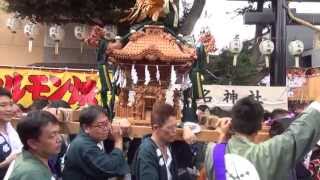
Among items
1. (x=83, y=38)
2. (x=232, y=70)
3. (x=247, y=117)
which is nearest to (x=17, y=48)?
(x=83, y=38)

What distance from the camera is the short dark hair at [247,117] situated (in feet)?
8.48

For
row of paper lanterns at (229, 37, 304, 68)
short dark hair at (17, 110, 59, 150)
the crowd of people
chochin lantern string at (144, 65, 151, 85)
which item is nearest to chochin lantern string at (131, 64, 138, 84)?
chochin lantern string at (144, 65, 151, 85)

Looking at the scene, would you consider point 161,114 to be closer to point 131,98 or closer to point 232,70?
point 131,98

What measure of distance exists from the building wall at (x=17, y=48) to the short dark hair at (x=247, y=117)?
17319 millimetres

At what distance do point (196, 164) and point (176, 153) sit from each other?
46 centimetres

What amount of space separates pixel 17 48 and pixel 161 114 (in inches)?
656

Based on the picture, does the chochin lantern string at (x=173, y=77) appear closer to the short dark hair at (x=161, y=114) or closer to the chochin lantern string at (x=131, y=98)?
the chochin lantern string at (x=131, y=98)

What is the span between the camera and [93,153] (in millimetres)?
3451

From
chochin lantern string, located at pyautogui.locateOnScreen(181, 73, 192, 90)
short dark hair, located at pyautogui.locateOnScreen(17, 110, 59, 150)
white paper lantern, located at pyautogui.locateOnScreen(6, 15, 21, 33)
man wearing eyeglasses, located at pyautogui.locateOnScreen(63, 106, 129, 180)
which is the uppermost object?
white paper lantern, located at pyautogui.locateOnScreen(6, 15, 21, 33)

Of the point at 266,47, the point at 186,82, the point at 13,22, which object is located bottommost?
the point at 186,82

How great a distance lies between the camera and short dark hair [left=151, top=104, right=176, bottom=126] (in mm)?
3496

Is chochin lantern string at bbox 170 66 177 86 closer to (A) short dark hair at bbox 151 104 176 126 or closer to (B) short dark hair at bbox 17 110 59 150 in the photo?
(A) short dark hair at bbox 151 104 176 126

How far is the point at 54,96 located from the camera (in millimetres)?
12422

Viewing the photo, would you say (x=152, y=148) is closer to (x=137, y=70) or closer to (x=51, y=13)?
(x=137, y=70)
